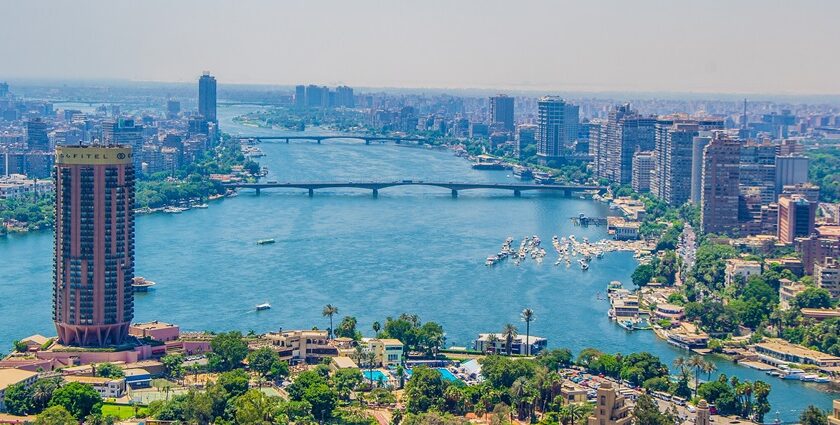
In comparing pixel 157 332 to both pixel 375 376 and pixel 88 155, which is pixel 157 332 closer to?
pixel 88 155

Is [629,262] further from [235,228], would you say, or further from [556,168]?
[556,168]

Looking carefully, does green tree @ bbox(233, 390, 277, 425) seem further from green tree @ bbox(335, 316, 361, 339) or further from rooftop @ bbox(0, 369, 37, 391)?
green tree @ bbox(335, 316, 361, 339)

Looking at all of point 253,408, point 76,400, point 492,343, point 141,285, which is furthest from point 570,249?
point 76,400

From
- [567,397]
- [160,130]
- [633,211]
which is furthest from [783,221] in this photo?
[160,130]

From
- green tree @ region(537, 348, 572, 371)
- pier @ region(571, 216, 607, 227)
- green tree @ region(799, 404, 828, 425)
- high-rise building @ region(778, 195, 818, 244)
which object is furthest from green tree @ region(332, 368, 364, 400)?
pier @ region(571, 216, 607, 227)

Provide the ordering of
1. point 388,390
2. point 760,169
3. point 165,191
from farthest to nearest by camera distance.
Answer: point 165,191, point 760,169, point 388,390
